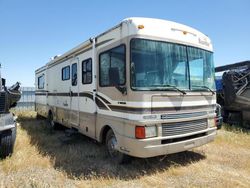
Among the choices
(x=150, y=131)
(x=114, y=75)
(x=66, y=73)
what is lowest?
(x=150, y=131)

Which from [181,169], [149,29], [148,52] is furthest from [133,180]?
[149,29]

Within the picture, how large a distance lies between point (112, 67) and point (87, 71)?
1490mm

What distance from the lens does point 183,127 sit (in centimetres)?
526

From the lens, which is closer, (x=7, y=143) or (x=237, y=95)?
(x=7, y=143)

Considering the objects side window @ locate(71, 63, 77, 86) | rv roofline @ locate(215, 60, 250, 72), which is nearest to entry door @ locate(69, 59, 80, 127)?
side window @ locate(71, 63, 77, 86)

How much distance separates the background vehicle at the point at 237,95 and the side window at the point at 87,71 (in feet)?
20.2

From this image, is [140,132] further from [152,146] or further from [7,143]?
[7,143]

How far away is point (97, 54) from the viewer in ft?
20.2

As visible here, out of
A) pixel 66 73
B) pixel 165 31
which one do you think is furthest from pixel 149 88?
pixel 66 73

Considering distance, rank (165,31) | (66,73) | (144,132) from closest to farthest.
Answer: (144,132) < (165,31) < (66,73)

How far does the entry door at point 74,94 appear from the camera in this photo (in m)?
7.46

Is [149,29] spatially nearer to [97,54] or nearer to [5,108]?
[97,54]

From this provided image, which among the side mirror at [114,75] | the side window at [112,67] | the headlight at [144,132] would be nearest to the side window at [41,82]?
the side window at [112,67]

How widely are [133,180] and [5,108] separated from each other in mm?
3489
